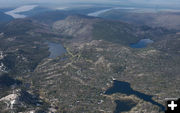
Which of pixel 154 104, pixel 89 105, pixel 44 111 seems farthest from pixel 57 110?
pixel 154 104

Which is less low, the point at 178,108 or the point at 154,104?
the point at 178,108

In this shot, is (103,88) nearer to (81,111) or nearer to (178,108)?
(81,111)

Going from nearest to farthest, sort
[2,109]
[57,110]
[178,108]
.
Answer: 1. [178,108]
2. [2,109]
3. [57,110]

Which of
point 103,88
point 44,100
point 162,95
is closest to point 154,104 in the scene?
point 162,95

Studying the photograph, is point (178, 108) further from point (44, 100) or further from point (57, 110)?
point (44, 100)

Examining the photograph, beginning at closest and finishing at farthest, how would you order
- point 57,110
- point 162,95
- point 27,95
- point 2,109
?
1. point 2,109
2. point 57,110
3. point 27,95
4. point 162,95

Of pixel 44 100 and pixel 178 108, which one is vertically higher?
pixel 178 108

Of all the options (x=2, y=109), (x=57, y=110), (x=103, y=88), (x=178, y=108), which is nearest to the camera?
(x=178, y=108)

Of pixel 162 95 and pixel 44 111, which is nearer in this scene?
pixel 44 111

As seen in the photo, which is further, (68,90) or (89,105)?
(68,90)
